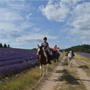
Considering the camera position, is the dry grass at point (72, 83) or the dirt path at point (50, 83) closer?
the dry grass at point (72, 83)

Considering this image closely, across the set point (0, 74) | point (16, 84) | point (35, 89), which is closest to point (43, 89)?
point (35, 89)

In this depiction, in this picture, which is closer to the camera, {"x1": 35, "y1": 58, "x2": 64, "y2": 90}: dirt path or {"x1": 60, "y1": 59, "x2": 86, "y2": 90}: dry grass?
{"x1": 60, "y1": 59, "x2": 86, "y2": 90}: dry grass

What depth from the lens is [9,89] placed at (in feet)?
14.5

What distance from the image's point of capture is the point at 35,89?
4.84m

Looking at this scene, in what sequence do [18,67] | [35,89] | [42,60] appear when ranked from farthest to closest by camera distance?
[18,67], [42,60], [35,89]

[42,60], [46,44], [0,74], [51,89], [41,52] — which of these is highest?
[46,44]

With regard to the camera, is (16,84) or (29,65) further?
(29,65)

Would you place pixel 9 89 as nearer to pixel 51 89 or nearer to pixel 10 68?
pixel 51 89

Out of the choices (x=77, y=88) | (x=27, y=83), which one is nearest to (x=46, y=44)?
(x=27, y=83)

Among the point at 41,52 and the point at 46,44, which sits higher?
the point at 46,44

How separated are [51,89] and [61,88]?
53 cm

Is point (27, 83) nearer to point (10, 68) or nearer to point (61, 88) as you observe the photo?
point (61, 88)

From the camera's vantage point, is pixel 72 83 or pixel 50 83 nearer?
pixel 72 83

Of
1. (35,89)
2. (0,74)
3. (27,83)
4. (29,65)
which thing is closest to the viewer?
(35,89)
